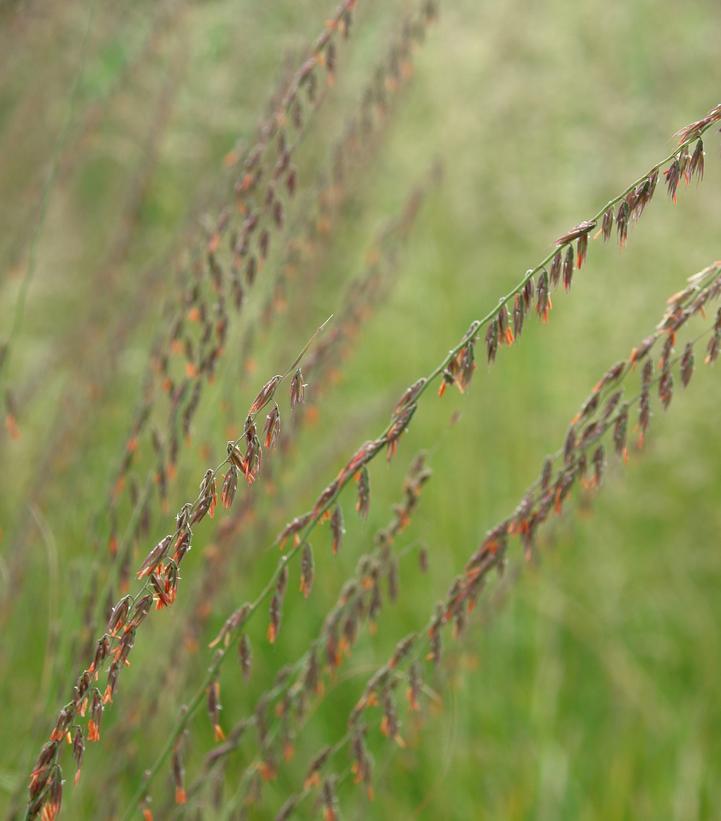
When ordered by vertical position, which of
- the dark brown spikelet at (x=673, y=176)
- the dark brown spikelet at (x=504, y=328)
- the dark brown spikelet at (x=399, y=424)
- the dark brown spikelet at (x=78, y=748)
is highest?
the dark brown spikelet at (x=673, y=176)

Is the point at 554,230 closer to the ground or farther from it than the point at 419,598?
farther from it

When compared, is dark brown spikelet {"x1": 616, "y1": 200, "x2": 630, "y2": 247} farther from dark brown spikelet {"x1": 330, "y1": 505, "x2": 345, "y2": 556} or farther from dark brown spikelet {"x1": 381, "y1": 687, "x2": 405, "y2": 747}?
dark brown spikelet {"x1": 381, "y1": 687, "x2": 405, "y2": 747}

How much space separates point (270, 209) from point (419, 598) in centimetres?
153

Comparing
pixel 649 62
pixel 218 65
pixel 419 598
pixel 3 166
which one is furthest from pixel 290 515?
pixel 649 62

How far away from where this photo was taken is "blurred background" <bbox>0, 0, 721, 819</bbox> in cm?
191

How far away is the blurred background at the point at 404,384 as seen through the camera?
1.91 meters

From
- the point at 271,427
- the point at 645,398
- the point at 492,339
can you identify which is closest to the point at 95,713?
the point at 271,427

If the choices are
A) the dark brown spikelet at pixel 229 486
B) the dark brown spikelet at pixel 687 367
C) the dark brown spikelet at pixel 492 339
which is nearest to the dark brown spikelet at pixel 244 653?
the dark brown spikelet at pixel 229 486

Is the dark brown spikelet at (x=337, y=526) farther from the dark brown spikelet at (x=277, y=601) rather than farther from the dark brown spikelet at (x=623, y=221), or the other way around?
the dark brown spikelet at (x=623, y=221)

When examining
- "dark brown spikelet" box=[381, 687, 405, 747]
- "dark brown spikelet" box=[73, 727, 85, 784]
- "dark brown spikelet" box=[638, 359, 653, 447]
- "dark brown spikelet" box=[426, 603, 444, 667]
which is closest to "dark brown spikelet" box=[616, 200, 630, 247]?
"dark brown spikelet" box=[638, 359, 653, 447]

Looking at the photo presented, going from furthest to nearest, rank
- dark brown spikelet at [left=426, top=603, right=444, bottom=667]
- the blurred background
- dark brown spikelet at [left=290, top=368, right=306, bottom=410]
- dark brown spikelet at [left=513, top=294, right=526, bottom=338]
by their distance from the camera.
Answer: the blurred background → dark brown spikelet at [left=426, top=603, right=444, bottom=667] → dark brown spikelet at [left=513, top=294, right=526, bottom=338] → dark brown spikelet at [left=290, top=368, right=306, bottom=410]

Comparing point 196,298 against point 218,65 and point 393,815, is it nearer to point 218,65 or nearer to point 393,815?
point 393,815

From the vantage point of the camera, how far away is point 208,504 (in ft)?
3.05

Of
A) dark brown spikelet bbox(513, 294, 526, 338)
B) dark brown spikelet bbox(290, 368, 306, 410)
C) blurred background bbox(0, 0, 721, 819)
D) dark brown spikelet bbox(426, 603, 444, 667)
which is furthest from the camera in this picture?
blurred background bbox(0, 0, 721, 819)
